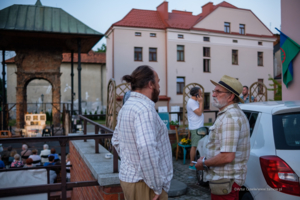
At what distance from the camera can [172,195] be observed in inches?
206

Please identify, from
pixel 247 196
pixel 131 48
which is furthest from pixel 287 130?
pixel 131 48

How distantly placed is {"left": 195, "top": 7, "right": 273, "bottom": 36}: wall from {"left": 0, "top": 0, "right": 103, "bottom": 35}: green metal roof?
2086 centimetres

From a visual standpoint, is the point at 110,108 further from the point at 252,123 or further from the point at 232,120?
the point at 232,120

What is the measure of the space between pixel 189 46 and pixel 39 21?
21.0 m

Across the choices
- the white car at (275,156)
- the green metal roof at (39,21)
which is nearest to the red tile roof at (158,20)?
the green metal roof at (39,21)

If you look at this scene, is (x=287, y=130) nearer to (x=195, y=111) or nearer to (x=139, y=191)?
(x=139, y=191)

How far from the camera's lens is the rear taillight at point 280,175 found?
2.59m

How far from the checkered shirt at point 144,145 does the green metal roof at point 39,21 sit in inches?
419

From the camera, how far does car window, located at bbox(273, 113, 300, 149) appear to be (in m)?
2.85

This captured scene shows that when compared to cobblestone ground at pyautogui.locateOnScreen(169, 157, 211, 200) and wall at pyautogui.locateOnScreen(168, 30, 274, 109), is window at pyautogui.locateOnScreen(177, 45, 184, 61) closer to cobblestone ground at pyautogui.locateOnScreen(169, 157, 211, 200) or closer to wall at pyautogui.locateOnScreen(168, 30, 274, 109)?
wall at pyautogui.locateOnScreen(168, 30, 274, 109)

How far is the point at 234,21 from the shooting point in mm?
33188

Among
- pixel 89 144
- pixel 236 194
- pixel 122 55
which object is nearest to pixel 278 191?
pixel 236 194

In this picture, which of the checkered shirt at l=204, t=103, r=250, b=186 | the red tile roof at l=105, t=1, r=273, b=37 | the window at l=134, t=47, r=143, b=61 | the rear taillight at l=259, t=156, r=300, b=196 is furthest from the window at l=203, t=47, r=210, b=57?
the checkered shirt at l=204, t=103, r=250, b=186

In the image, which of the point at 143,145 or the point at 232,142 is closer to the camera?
the point at 143,145
